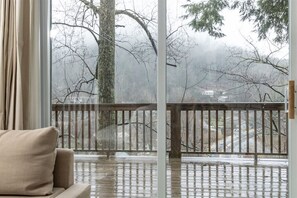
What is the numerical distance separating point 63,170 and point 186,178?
108 cm

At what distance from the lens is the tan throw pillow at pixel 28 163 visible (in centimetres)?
252

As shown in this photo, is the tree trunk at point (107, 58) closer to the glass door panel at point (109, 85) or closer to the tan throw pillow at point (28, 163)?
the glass door panel at point (109, 85)

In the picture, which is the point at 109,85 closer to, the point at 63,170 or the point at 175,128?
the point at 175,128

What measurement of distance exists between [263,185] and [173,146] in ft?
2.63

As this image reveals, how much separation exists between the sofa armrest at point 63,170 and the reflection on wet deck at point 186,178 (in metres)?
0.61

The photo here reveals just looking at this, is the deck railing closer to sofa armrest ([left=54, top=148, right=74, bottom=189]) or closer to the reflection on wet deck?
the reflection on wet deck

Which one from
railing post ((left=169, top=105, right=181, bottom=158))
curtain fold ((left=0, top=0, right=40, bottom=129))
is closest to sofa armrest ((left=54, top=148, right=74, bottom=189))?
curtain fold ((left=0, top=0, right=40, bottom=129))

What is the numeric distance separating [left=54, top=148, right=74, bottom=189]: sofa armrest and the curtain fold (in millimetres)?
530

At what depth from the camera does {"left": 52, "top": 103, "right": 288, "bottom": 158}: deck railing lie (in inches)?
121

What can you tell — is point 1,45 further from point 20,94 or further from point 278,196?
point 278,196

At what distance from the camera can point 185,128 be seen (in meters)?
3.19

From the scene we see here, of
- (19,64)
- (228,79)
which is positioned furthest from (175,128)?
(19,64)

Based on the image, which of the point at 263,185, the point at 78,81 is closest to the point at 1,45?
the point at 78,81

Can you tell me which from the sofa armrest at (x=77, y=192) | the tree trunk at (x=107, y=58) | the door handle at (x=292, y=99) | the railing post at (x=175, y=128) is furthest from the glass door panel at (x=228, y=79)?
the sofa armrest at (x=77, y=192)
